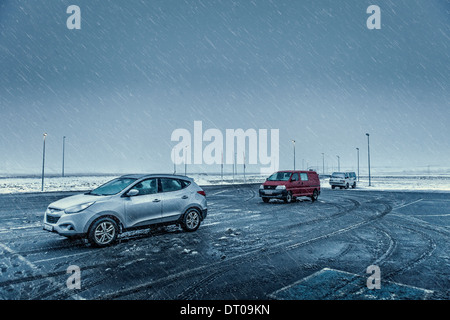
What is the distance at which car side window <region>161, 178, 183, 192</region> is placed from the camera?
8512mm

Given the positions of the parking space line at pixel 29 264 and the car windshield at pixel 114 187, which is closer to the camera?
the parking space line at pixel 29 264

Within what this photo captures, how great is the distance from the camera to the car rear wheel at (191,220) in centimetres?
880

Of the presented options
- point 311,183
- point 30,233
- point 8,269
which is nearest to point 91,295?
point 8,269

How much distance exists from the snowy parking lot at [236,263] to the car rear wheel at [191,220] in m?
0.22

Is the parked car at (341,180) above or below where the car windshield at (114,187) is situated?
below

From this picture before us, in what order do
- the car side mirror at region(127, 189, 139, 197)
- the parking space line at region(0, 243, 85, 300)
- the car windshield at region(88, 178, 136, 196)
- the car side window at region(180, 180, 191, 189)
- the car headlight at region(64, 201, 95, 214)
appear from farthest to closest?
1. the car side window at region(180, 180, 191, 189)
2. the car windshield at region(88, 178, 136, 196)
3. the car side mirror at region(127, 189, 139, 197)
4. the car headlight at region(64, 201, 95, 214)
5. the parking space line at region(0, 243, 85, 300)

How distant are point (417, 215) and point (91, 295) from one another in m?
12.6

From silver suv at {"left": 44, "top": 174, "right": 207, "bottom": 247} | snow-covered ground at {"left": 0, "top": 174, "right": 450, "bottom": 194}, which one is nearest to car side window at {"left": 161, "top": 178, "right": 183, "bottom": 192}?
silver suv at {"left": 44, "top": 174, "right": 207, "bottom": 247}

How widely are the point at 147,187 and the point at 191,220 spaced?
1.68m

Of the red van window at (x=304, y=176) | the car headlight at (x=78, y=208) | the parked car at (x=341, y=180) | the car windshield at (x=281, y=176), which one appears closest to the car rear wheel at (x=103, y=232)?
the car headlight at (x=78, y=208)

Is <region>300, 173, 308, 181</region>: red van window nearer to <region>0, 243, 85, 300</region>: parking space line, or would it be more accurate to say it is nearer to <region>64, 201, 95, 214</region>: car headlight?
<region>64, 201, 95, 214</region>: car headlight

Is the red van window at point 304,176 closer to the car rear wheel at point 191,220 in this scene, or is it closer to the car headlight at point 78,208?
the car rear wheel at point 191,220

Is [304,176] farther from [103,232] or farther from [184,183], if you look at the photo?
[103,232]

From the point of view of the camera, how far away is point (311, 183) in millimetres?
19375
